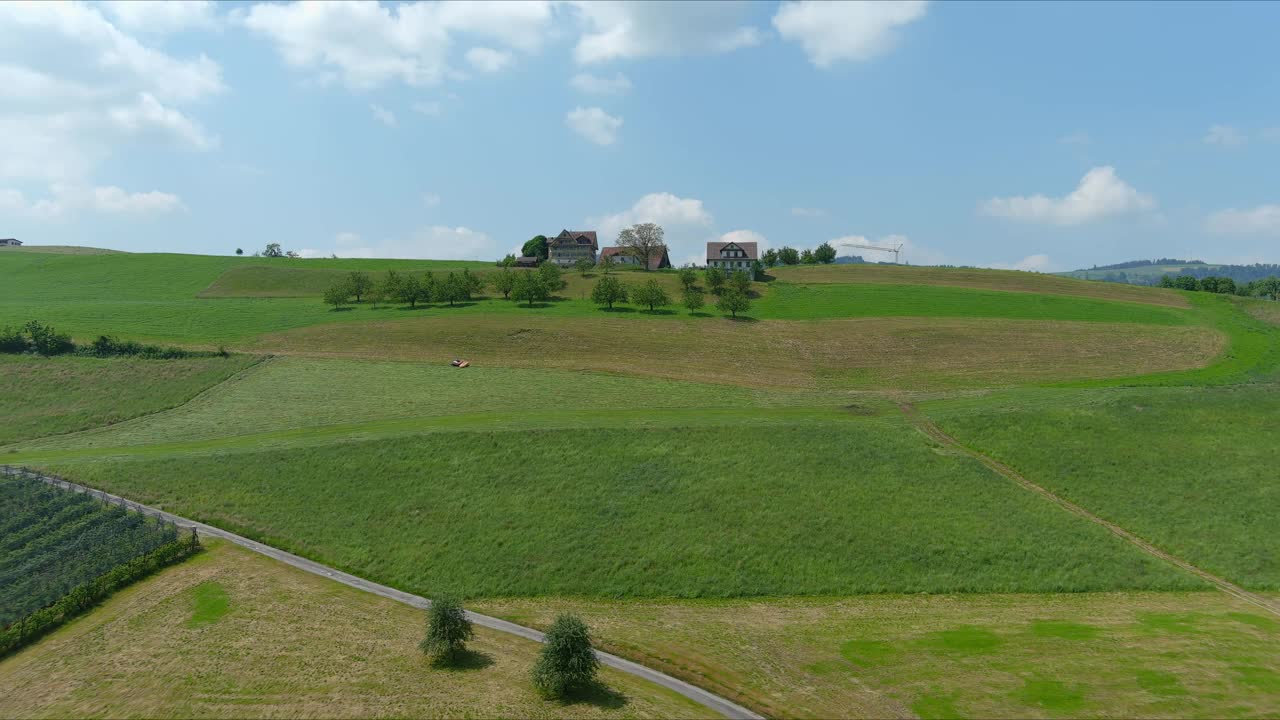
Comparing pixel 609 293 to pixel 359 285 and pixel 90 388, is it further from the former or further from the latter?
pixel 90 388

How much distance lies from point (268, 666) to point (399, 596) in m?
8.31

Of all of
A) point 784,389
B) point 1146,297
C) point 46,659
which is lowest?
point 46,659

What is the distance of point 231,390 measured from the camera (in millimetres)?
70750

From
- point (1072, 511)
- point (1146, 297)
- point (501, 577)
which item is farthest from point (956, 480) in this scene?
point (1146, 297)

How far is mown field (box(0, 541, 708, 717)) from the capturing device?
2631 centimetres

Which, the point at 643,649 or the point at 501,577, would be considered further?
the point at 501,577

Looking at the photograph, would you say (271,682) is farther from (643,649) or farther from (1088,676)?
(1088,676)

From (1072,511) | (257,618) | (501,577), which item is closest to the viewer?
(257,618)

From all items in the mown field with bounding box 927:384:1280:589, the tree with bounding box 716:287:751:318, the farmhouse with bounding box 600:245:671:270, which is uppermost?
the farmhouse with bounding box 600:245:671:270

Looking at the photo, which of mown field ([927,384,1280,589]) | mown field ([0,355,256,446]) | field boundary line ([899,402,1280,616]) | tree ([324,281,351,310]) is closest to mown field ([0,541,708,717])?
field boundary line ([899,402,1280,616])

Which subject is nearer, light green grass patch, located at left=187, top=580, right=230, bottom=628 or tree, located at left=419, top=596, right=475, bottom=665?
tree, located at left=419, top=596, right=475, bottom=665

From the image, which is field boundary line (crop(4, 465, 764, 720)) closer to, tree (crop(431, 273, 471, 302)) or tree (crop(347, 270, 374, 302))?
tree (crop(347, 270, 374, 302))

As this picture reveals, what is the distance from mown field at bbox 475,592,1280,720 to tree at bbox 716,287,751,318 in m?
74.8

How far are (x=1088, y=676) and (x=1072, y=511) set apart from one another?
2095 centimetres
